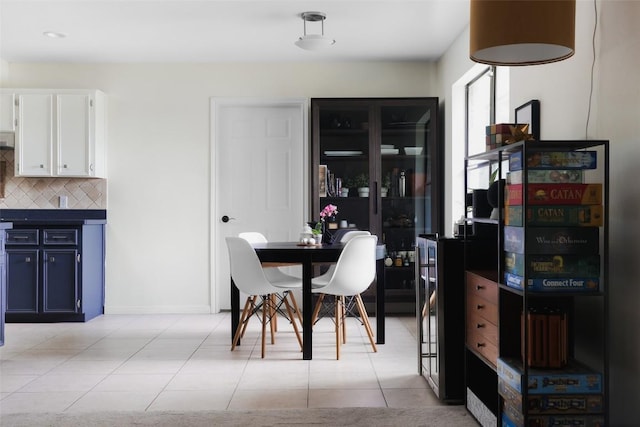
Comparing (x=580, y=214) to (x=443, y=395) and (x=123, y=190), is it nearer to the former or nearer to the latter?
(x=443, y=395)

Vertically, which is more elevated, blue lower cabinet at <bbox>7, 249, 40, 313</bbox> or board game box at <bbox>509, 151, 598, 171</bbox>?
board game box at <bbox>509, 151, 598, 171</bbox>

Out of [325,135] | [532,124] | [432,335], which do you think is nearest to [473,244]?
[432,335]

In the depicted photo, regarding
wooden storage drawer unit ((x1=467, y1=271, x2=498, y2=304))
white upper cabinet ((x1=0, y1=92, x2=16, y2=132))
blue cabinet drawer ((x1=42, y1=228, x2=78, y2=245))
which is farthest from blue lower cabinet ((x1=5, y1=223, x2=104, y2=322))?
wooden storage drawer unit ((x1=467, y1=271, x2=498, y2=304))

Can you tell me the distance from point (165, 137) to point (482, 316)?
13.6ft

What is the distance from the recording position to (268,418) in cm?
291

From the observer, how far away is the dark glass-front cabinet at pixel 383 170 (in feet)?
18.8

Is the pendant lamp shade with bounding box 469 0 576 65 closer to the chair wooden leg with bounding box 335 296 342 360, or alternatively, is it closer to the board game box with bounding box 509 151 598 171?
the board game box with bounding box 509 151 598 171

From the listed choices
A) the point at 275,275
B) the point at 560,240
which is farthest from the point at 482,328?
the point at 275,275

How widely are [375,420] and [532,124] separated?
70.0 inches

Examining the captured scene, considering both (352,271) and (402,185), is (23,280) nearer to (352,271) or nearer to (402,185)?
(352,271)

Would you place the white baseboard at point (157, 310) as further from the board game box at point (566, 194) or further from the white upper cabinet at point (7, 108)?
the board game box at point (566, 194)

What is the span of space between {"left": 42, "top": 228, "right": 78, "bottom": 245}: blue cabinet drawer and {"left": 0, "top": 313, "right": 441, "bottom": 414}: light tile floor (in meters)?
0.74

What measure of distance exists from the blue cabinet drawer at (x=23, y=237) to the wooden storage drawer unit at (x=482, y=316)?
13.5 feet

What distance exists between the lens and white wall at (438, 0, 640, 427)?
2338 millimetres
